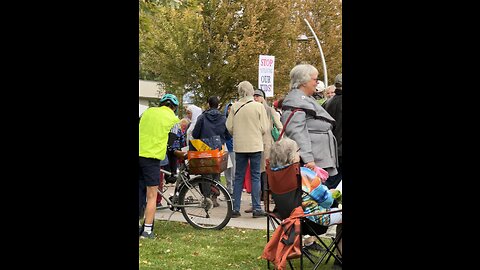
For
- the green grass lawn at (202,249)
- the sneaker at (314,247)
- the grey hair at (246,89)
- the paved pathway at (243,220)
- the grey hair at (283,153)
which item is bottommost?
the paved pathway at (243,220)

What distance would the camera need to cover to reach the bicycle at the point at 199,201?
8.04 m

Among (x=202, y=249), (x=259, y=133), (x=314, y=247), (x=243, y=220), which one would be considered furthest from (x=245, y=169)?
(x=314, y=247)

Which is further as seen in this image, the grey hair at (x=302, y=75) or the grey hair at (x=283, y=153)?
the grey hair at (x=302, y=75)

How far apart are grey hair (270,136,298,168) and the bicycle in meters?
2.39

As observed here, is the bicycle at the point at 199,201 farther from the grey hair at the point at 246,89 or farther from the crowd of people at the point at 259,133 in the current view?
the grey hair at the point at 246,89

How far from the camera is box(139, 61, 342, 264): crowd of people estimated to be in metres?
6.09

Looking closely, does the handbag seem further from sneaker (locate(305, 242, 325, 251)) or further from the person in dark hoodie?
sneaker (locate(305, 242, 325, 251))

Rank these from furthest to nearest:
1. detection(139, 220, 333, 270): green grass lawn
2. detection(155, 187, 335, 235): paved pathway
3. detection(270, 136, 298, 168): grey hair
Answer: detection(155, 187, 335, 235): paved pathway → detection(139, 220, 333, 270): green grass lawn → detection(270, 136, 298, 168): grey hair

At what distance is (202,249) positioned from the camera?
273 inches

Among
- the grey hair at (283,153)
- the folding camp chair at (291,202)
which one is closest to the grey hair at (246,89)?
the grey hair at (283,153)

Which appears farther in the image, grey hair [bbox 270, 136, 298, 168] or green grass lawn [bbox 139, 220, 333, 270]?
green grass lawn [bbox 139, 220, 333, 270]

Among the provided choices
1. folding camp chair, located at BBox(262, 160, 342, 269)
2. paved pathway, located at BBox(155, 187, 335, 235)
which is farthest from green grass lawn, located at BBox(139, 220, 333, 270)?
folding camp chair, located at BBox(262, 160, 342, 269)
